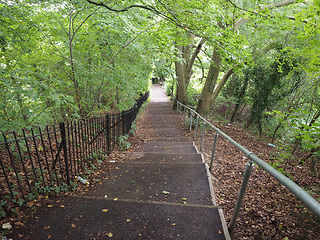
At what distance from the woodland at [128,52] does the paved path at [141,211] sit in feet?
5.28

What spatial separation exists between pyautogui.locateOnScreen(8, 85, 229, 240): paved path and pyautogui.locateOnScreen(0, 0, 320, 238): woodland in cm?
161

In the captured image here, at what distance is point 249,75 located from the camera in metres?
8.77

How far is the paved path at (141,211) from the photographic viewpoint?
86.6 inches

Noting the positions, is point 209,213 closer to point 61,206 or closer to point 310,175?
point 61,206

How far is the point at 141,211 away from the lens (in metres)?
2.57

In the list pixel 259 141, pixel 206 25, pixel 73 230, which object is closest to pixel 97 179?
pixel 73 230

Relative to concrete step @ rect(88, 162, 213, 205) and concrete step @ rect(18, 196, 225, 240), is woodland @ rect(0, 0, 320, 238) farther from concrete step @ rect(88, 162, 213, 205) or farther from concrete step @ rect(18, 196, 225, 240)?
concrete step @ rect(18, 196, 225, 240)

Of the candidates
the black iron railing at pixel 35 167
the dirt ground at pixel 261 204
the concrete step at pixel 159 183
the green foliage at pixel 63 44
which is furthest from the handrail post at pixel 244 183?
the green foliage at pixel 63 44

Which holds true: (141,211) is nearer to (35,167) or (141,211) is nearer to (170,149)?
(35,167)

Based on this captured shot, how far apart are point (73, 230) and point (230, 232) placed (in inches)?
78.7

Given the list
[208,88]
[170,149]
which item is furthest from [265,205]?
[208,88]

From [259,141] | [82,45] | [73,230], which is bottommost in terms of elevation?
[259,141]

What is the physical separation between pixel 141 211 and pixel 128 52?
5440mm

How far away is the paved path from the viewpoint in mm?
2199
